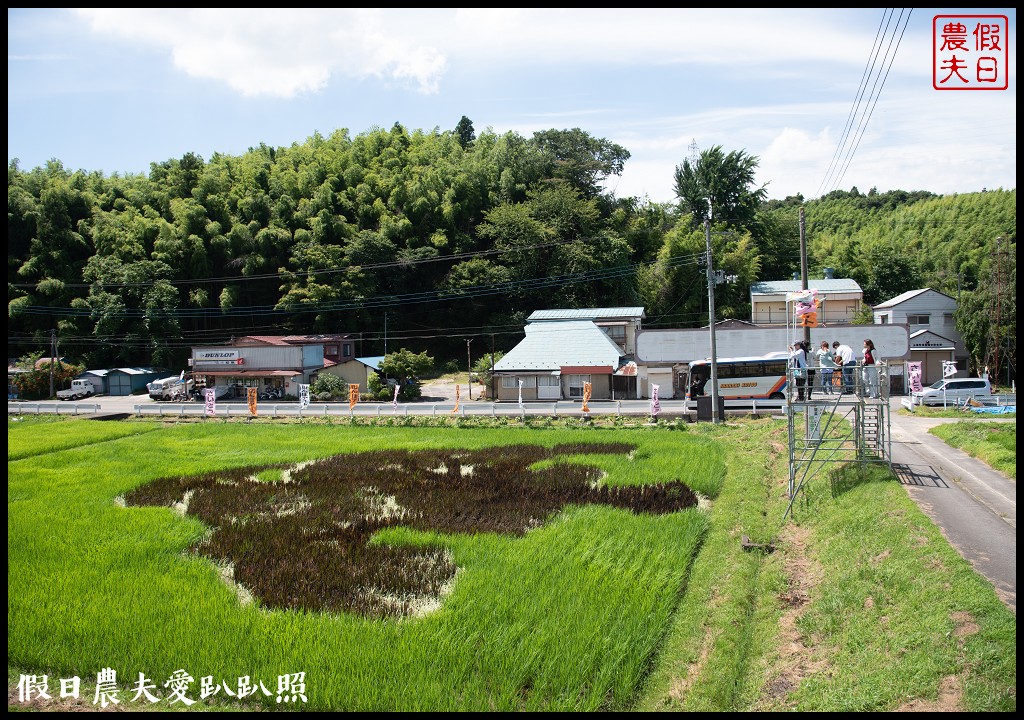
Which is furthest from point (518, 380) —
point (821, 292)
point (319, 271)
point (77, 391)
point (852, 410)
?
point (77, 391)

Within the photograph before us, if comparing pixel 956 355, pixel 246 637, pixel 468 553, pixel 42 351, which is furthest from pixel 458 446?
pixel 42 351

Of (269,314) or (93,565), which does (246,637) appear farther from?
(269,314)

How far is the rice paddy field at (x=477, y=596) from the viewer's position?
718cm

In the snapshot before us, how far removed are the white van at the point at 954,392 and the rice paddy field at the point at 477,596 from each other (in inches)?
534

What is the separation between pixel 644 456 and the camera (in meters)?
19.4

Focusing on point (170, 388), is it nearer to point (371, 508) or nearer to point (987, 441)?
point (371, 508)

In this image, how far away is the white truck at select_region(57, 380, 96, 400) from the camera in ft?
140

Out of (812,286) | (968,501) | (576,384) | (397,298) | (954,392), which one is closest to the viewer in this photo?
(968,501)

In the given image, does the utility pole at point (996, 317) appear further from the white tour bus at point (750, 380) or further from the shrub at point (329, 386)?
the shrub at point (329, 386)

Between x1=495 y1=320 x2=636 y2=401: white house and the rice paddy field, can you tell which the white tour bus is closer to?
x1=495 y1=320 x2=636 y2=401: white house

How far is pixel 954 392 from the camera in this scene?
2673 cm

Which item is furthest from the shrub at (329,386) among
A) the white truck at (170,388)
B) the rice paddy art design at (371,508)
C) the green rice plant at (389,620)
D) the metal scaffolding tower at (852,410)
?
the metal scaffolding tower at (852,410)

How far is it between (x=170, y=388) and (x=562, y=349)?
23.8 meters

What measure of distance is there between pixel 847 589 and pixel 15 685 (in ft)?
33.8
